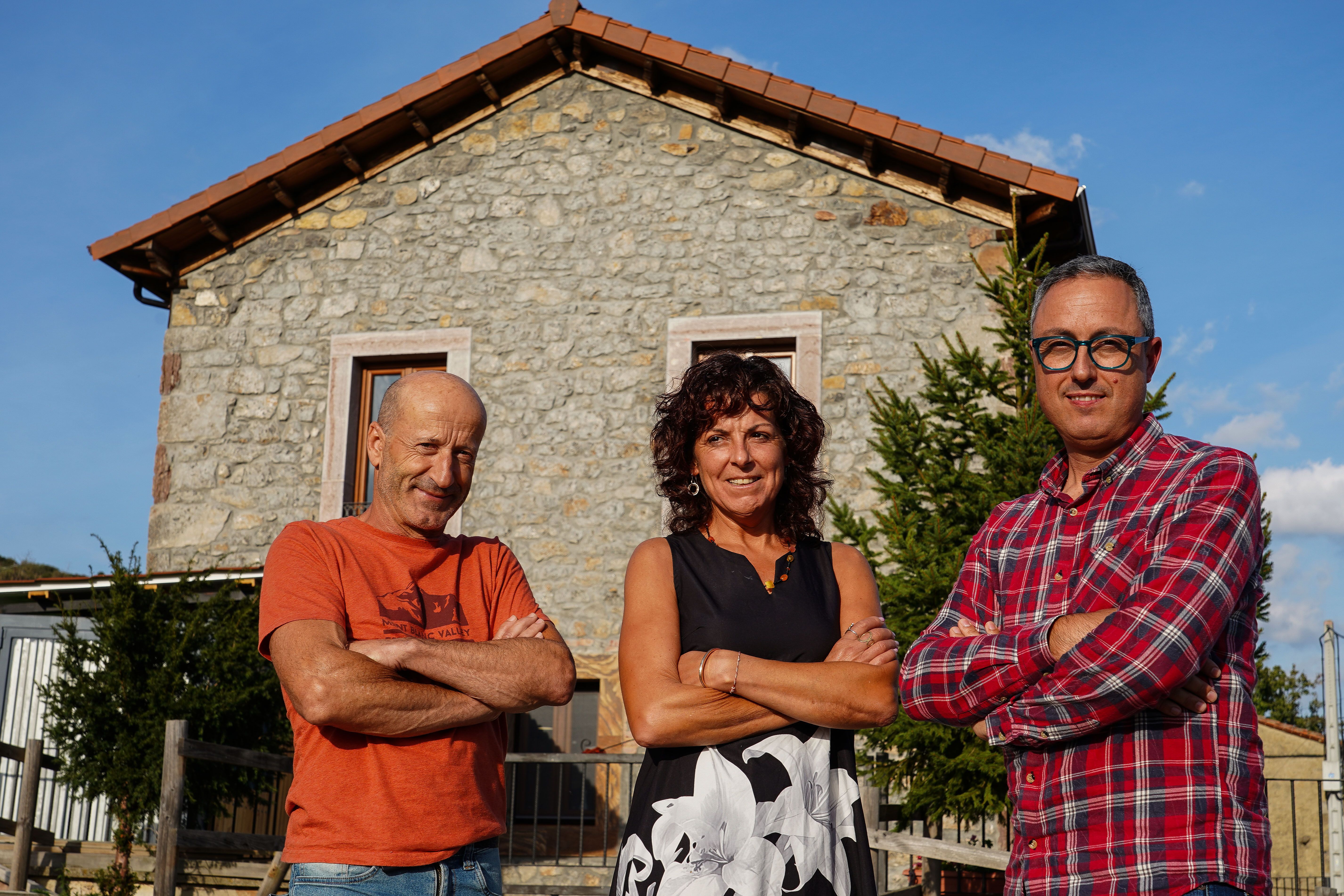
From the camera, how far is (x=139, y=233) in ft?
32.6

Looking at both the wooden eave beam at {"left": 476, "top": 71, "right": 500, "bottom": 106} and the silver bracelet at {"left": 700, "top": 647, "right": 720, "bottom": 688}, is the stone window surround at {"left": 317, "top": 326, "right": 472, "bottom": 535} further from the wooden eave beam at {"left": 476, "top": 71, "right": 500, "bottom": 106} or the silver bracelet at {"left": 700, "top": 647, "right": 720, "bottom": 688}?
the silver bracelet at {"left": 700, "top": 647, "right": 720, "bottom": 688}

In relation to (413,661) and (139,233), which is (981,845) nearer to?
(413,661)

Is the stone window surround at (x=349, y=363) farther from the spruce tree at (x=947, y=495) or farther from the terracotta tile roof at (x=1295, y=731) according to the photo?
the terracotta tile roof at (x=1295, y=731)

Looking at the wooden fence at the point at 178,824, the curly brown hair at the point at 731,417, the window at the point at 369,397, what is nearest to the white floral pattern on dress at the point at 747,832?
the curly brown hair at the point at 731,417

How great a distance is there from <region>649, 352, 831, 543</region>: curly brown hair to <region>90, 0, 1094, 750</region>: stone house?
595 centimetres

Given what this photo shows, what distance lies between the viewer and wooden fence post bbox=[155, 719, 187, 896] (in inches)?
254

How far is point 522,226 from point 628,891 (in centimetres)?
804

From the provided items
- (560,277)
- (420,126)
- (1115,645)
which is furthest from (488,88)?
(1115,645)

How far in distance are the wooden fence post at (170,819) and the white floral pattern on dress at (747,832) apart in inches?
193

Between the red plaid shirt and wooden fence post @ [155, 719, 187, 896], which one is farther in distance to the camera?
wooden fence post @ [155, 719, 187, 896]

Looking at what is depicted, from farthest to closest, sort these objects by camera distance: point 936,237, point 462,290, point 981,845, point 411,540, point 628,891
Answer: point 462,290
point 936,237
point 981,845
point 411,540
point 628,891

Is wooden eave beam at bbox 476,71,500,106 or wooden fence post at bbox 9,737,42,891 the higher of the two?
wooden eave beam at bbox 476,71,500,106

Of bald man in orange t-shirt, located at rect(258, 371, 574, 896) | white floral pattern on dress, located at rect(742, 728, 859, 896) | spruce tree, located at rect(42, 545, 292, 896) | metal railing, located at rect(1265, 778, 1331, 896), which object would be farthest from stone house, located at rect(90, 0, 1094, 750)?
metal railing, located at rect(1265, 778, 1331, 896)

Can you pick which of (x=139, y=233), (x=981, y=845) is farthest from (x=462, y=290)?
(x=981, y=845)
